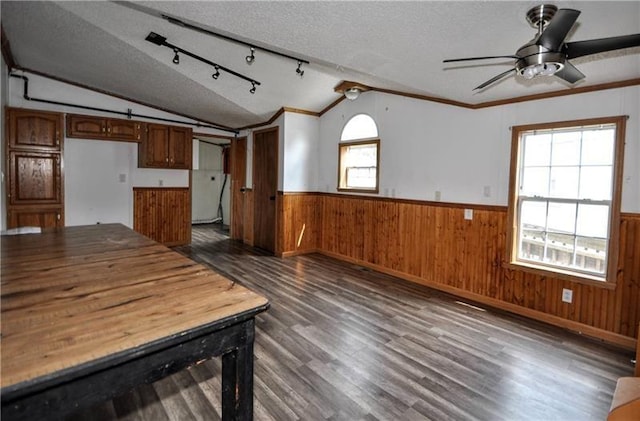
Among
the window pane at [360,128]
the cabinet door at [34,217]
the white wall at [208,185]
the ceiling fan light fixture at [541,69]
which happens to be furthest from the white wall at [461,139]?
the white wall at [208,185]

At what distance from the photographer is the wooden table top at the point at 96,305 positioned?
0.81 m

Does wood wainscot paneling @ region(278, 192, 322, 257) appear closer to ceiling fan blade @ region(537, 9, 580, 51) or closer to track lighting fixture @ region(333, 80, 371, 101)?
track lighting fixture @ region(333, 80, 371, 101)

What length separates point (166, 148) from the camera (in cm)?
580

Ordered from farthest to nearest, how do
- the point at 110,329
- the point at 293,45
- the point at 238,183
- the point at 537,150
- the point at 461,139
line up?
the point at 238,183
the point at 461,139
the point at 537,150
the point at 293,45
the point at 110,329

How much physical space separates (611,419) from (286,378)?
164 centimetres

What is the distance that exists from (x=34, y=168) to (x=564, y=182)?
6322mm

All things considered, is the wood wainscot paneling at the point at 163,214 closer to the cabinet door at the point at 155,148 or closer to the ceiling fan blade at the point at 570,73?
the cabinet door at the point at 155,148

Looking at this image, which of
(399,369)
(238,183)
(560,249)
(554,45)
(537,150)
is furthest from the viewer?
(238,183)

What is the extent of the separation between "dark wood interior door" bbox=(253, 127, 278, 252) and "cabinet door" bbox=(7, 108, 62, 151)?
2.91 m

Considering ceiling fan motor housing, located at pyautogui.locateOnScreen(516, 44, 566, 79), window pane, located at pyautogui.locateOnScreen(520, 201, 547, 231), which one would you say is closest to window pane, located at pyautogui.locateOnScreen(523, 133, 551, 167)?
window pane, located at pyautogui.locateOnScreen(520, 201, 547, 231)

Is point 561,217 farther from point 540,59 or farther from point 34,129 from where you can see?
point 34,129

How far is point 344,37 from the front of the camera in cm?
246

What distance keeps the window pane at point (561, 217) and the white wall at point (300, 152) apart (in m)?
3.52

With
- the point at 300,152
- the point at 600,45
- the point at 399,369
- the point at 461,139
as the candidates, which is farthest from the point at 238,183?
the point at 600,45
